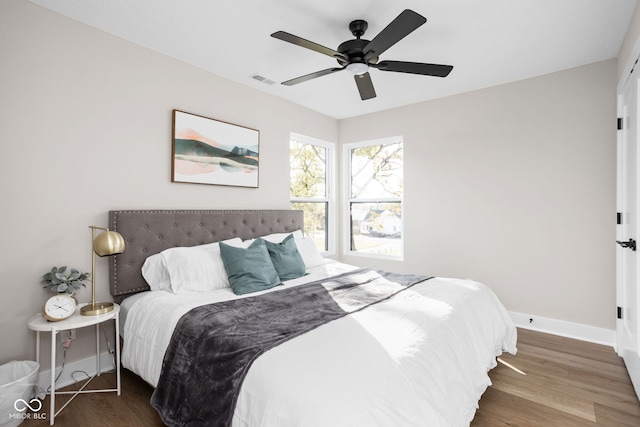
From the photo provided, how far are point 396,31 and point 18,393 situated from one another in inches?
118

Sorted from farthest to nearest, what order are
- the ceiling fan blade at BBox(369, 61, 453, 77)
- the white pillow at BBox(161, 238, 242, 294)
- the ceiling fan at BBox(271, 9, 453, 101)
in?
the white pillow at BBox(161, 238, 242, 294) < the ceiling fan blade at BBox(369, 61, 453, 77) < the ceiling fan at BBox(271, 9, 453, 101)

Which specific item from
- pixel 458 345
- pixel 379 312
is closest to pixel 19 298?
pixel 379 312

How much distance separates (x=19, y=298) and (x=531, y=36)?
417cm

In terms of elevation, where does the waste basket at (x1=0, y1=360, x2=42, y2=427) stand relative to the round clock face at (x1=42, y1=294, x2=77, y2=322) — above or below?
below

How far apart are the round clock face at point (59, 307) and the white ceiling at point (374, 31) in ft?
6.46

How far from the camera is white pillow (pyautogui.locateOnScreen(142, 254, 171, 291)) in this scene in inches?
101

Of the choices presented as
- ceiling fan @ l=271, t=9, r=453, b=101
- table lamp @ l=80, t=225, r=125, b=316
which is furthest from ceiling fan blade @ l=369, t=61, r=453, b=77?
table lamp @ l=80, t=225, r=125, b=316

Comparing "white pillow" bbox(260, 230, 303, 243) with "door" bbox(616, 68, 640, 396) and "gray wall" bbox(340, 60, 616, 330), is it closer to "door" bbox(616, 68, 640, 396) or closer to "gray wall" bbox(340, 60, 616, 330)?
"gray wall" bbox(340, 60, 616, 330)

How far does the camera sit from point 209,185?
3.22 meters

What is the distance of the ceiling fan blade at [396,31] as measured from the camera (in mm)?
1733

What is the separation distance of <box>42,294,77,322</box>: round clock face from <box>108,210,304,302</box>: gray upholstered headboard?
1.38 ft

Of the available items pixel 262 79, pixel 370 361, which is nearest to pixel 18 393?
pixel 370 361

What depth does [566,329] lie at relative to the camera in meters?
3.17

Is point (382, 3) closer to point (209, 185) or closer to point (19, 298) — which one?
point (209, 185)
